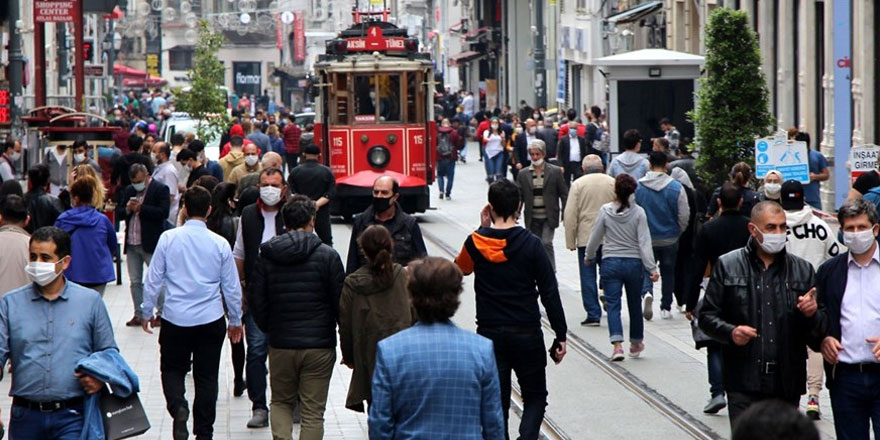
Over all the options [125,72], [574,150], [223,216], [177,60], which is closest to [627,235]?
[223,216]

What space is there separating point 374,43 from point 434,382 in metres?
21.0

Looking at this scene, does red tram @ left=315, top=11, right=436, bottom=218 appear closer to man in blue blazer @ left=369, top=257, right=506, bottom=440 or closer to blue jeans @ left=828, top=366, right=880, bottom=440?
blue jeans @ left=828, top=366, right=880, bottom=440

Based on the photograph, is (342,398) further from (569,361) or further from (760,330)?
(760,330)

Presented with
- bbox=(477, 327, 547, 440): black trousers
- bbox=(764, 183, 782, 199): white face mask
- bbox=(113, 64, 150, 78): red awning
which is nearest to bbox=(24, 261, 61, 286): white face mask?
bbox=(477, 327, 547, 440): black trousers

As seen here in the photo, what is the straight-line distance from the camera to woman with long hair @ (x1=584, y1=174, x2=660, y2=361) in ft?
44.3

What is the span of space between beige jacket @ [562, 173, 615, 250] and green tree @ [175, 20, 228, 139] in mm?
22586

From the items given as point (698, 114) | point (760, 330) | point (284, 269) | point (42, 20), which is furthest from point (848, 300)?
point (42, 20)

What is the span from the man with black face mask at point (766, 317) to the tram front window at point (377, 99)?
18590 millimetres

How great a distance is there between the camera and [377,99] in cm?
2662

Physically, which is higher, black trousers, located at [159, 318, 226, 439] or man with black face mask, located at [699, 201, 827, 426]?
man with black face mask, located at [699, 201, 827, 426]

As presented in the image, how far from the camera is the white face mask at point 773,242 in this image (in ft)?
26.1

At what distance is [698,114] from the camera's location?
19562 millimetres

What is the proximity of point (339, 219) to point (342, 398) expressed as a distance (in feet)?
51.7

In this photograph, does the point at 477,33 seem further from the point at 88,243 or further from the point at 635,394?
the point at 635,394
